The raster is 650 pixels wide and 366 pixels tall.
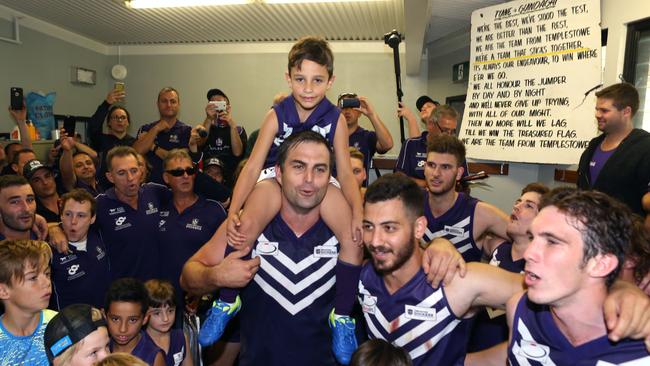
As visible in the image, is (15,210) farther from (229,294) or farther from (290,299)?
(290,299)

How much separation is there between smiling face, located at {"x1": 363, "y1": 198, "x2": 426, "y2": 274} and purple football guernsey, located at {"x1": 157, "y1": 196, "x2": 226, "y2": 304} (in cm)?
213

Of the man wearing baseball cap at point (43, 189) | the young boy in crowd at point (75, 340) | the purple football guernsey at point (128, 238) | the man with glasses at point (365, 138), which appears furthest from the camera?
the man with glasses at point (365, 138)

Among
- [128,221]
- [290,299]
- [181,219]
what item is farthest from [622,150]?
[128,221]

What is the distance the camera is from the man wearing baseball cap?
4.15 metres

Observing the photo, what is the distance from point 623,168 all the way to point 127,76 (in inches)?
400

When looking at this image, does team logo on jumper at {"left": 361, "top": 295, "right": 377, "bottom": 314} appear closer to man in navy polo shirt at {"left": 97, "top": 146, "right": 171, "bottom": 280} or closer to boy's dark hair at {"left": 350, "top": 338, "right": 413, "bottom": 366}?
boy's dark hair at {"left": 350, "top": 338, "right": 413, "bottom": 366}

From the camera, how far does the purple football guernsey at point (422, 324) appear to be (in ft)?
7.08

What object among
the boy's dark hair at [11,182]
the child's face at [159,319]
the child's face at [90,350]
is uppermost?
the boy's dark hair at [11,182]

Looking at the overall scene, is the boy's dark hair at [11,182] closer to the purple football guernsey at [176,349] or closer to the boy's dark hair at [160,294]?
the boy's dark hair at [160,294]

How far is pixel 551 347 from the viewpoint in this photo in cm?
179

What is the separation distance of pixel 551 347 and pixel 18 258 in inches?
103

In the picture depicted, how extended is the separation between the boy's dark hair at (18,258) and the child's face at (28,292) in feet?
0.06

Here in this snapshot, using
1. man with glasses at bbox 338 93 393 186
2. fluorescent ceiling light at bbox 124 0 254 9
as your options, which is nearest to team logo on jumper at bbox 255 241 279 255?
man with glasses at bbox 338 93 393 186

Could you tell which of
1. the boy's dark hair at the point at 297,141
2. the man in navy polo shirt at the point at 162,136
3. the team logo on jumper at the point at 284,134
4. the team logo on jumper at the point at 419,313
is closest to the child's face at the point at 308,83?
the team logo on jumper at the point at 284,134
